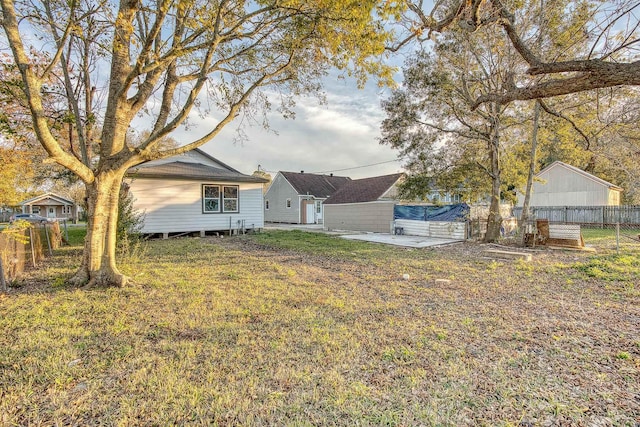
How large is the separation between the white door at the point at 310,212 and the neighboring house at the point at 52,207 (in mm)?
36944

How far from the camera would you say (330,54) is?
696 cm

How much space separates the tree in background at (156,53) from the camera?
4.93 metres

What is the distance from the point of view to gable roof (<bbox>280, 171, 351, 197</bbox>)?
26.7 metres

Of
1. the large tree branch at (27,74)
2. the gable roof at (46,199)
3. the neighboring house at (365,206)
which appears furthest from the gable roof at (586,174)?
the gable roof at (46,199)

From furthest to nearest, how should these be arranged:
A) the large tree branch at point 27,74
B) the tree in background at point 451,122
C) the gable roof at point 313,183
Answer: the gable roof at point 313,183 < the tree in background at point 451,122 < the large tree branch at point 27,74

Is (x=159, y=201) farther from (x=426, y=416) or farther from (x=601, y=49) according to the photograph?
(x=601, y=49)

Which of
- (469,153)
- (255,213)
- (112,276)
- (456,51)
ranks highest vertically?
(456,51)

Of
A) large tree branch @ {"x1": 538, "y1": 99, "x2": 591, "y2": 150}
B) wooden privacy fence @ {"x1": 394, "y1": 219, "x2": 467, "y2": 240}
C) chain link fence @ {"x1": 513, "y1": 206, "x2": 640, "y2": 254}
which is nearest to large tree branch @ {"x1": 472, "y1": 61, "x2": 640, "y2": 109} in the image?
large tree branch @ {"x1": 538, "y1": 99, "x2": 591, "y2": 150}

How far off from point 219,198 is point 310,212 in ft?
42.4

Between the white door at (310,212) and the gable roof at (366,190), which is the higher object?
the gable roof at (366,190)

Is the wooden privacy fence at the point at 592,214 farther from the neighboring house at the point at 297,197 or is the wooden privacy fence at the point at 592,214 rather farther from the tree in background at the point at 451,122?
the neighboring house at the point at 297,197

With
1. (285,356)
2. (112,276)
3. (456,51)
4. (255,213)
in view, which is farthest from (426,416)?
(255,213)

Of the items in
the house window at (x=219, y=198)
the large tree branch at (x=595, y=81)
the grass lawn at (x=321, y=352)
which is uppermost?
the large tree branch at (x=595, y=81)

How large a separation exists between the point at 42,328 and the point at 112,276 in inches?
73.4
